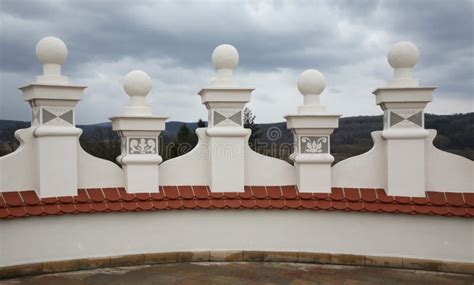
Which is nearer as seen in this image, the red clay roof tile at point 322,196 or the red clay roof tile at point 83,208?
the red clay roof tile at point 83,208

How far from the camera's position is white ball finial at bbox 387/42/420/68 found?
6820 millimetres

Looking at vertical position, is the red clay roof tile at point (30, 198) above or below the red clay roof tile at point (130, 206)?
above

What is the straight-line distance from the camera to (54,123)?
654cm

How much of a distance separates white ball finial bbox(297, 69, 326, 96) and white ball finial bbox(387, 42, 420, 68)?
103 cm

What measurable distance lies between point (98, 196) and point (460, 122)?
19.1ft

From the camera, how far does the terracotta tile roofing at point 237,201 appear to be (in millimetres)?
6426

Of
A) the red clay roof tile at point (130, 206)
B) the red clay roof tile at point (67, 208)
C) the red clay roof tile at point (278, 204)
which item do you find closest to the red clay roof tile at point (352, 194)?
the red clay roof tile at point (278, 204)

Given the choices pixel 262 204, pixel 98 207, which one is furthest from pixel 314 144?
pixel 98 207

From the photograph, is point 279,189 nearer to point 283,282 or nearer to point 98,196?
point 283,282

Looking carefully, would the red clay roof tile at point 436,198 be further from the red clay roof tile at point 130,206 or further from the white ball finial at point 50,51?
the white ball finial at point 50,51

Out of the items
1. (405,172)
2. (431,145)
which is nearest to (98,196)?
(405,172)

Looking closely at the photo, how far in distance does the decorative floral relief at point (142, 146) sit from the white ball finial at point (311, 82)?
2.34m

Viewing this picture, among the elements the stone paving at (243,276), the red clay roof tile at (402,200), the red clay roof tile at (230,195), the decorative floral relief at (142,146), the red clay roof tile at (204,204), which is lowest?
the stone paving at (243,276)

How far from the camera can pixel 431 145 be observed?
690cm
